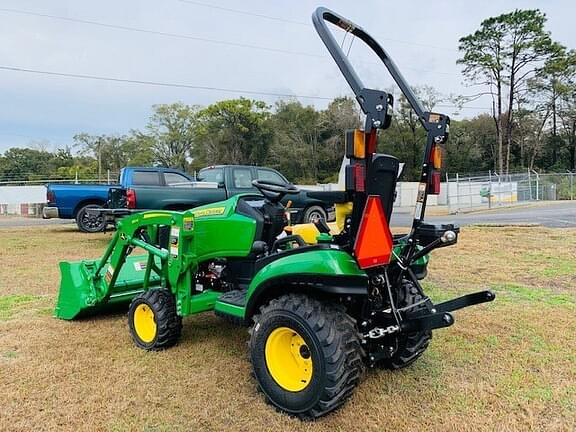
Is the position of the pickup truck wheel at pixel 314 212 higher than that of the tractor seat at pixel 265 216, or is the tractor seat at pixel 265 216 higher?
the tractor seat at pixel 265 216

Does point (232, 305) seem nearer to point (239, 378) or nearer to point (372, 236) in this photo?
point (239, 378)

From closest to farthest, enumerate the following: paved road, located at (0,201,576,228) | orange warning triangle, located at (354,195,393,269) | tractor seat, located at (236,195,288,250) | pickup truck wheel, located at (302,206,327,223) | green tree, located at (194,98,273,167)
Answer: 1. orange warning triangle, located at (354,195,393,269)
2. tractor seat, located at (236,195,288,250)
3. pickup truck wheel, located at (302,206,327,223)
4. paved road, located at (0,201,576,228)
5. green tree, located at (194,98,273,167)

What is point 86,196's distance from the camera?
39.0ft

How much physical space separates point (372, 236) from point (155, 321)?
2.06m

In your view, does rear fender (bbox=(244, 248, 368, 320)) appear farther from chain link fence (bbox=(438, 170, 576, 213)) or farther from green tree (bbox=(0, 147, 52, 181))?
green tree (bbox=(0, 147, 52, 181))

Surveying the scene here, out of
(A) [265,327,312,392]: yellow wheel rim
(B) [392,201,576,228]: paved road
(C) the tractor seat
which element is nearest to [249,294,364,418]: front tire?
(A) [265,327,312,392]: yellow wheel rim

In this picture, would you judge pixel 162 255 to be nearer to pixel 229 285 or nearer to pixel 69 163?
pixel 229 285

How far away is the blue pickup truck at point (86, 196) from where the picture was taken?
11547 millimetres

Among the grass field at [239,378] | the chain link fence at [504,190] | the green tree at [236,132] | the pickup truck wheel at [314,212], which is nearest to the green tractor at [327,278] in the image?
the grass field at [239,378]

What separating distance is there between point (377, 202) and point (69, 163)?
5373 centimetres

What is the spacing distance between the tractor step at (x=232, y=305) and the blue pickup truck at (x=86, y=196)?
8326 millimetres

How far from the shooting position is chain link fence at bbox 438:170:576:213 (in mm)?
23594

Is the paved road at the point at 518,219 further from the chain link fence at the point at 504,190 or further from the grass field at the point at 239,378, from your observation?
the grass field at the point at 239,378

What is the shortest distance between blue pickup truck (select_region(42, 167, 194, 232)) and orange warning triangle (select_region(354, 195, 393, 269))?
31.0 feet
